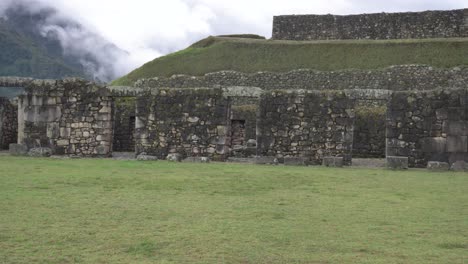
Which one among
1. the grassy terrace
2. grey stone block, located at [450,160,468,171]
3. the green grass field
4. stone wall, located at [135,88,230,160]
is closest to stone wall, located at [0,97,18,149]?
stone wall, located at [135,88,230,160]

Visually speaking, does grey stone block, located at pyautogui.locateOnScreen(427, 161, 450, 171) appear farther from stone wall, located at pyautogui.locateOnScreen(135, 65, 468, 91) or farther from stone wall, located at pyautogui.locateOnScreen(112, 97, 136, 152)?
stone wall, located at pyautogui.locateOnScreen(112, 97, 136, 152)

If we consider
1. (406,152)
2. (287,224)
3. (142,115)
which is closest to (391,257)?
(287,224)

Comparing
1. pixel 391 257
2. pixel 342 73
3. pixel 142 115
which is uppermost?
pixel 342 73

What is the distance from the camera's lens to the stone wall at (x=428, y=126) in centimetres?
1877

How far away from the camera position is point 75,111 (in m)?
21.5

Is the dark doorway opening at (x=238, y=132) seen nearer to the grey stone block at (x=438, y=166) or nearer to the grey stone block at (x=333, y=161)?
the grey stone block at (x=333, y=161)

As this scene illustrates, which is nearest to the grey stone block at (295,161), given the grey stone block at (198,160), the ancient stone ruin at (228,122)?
the ancient stone ruin at (228,122)

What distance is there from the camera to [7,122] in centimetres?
2589

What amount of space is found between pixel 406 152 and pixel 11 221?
1462 cm

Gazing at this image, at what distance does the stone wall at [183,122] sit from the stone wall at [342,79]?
9.63m

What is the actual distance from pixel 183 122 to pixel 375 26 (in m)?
20.8

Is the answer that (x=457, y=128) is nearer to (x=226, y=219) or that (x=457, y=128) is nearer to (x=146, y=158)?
(x=146, y=158)

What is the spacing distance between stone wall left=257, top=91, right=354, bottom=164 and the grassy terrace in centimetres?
1409

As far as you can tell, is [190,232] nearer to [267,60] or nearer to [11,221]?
[11,221]
